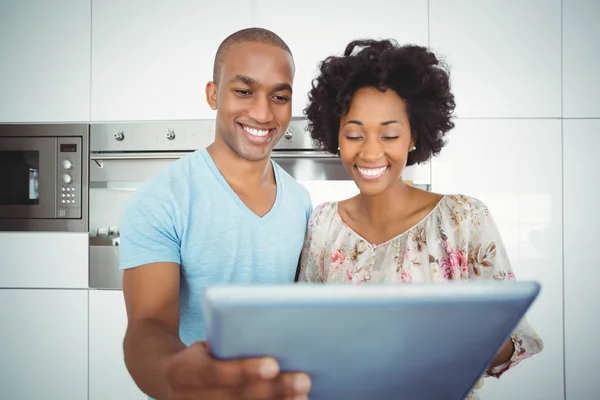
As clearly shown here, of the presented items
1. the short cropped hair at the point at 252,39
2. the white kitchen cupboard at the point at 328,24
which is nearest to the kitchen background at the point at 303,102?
the white kitchen cupboard at the point at 328,24

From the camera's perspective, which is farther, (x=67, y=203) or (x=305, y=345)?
(x=67, y=203)

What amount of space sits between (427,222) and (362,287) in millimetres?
782

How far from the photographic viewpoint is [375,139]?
103 cm

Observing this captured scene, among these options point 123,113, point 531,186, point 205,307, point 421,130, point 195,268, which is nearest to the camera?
point 205,307

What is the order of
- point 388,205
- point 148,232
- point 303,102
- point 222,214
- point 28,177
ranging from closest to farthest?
point 148,232
point 222,214
point 388,205
point 303,102
point 28,177

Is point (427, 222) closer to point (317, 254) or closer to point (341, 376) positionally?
point (317, 254)

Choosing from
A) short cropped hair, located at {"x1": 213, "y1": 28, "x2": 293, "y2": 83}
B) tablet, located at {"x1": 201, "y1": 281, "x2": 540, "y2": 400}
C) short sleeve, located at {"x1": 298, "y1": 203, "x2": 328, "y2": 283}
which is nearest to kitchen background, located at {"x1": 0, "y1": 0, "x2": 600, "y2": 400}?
short sleeve, located at {"x1": 298, "y1": 203, "x2": 328, "y2": 283}

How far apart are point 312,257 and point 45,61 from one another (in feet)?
5.56

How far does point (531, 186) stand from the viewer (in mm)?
1836

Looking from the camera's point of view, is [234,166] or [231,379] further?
[234,166]

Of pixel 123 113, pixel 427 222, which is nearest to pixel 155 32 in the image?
pixel 123 113

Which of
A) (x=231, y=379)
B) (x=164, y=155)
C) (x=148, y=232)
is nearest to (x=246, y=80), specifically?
(x=148, y=232)

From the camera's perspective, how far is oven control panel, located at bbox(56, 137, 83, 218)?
6.52 ft

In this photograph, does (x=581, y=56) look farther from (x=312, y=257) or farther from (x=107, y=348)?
(x=107, y=348)
